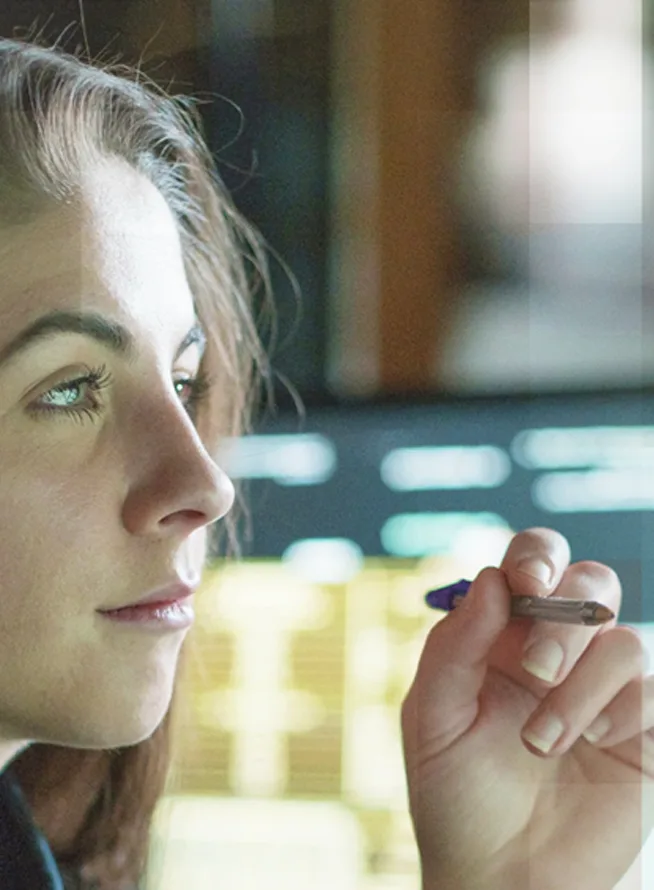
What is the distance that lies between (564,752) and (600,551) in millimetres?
167

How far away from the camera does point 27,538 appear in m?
0.52

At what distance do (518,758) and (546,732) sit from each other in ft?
0.14

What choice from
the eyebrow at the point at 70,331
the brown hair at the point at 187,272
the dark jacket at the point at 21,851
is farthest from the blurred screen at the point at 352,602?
the eyebrow at the point at 70,331

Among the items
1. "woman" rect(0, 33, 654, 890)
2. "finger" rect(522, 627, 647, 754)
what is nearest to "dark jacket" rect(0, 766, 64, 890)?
"woman" rect(0, 33, 654, 890)

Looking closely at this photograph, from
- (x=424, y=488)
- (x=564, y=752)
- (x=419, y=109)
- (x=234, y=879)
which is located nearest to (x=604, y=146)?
(x=419, y=109)

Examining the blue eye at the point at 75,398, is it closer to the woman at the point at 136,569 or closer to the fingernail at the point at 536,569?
the woman at the point at 136,569

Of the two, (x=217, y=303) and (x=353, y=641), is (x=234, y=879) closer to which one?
(x=353, y=641)

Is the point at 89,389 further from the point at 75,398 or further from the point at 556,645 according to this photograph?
the point at 556,645

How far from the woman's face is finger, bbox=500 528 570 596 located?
0.42ft

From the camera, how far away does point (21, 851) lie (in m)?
0.60

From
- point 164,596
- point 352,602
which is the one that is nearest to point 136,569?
point 164,596

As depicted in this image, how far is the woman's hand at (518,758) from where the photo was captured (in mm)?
551

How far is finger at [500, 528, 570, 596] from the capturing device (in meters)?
0.54

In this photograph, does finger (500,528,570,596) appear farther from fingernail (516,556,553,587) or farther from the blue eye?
the blue eye
